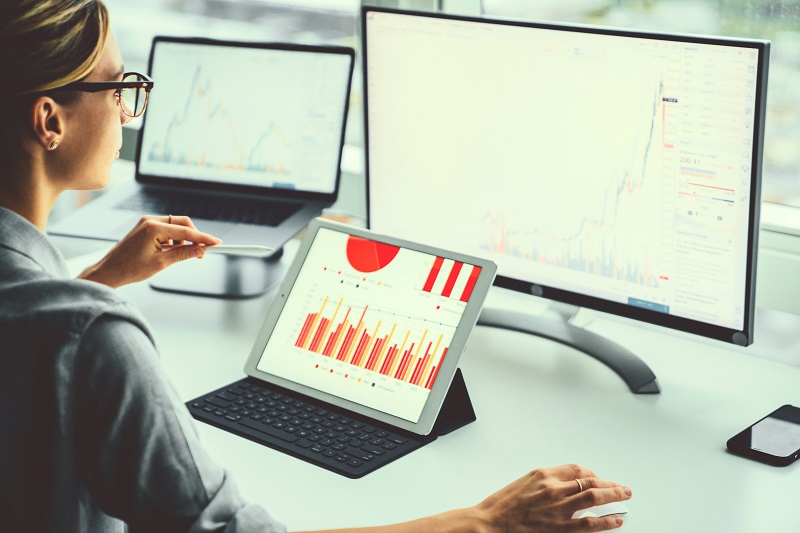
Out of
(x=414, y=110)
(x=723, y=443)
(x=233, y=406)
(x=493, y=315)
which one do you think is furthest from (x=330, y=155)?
(x=723, y=443)

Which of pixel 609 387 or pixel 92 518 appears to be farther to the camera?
pixel 609 387

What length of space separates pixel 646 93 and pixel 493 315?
0.47m

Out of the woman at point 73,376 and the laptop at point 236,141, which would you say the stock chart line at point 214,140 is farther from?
the woman at point 73,376

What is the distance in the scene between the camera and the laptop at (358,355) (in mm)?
1204

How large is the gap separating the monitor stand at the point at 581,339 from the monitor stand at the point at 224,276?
1.34ft

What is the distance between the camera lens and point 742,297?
1.25 metres

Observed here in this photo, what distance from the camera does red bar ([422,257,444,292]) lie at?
1281 millimetres

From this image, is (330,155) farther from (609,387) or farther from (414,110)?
(609,387)

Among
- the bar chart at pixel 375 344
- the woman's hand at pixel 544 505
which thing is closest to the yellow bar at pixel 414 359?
the bar chart at pixel 375 344

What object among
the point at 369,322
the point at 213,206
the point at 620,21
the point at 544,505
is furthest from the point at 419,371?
the point at 620,21

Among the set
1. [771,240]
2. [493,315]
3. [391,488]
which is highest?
[771,240]

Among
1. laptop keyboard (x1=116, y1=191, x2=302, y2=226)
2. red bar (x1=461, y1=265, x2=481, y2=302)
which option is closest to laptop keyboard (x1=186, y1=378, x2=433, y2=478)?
red bar (x1=461, y1=265, x2=481, y2=302)

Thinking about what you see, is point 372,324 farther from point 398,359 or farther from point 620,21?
point 620,21

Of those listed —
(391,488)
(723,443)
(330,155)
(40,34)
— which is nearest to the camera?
(40,34)
